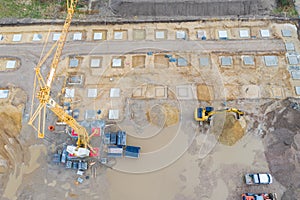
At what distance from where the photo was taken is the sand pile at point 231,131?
1375 inches

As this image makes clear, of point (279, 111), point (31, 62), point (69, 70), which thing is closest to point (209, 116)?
point (279, 111)

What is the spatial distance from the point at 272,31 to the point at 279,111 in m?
12.3

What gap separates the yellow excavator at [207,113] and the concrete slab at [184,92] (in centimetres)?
230

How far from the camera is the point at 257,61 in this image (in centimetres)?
3978

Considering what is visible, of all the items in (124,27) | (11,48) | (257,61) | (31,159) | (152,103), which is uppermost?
(124,27)

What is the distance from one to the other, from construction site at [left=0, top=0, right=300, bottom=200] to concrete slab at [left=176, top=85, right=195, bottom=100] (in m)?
0.12

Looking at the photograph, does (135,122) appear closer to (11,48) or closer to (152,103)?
(152,103)

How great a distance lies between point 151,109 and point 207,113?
6792mm

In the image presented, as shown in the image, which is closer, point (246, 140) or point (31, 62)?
point (246, 140)

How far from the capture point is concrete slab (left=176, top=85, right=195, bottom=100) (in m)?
37.7

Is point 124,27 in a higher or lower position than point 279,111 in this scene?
higher

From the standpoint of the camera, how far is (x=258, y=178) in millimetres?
32531

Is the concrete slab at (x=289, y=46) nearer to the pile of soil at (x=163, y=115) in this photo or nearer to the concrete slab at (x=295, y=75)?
the concrete slab at (x=295, y=75)

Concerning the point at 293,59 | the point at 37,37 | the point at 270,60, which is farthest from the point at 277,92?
the point at 37,37
